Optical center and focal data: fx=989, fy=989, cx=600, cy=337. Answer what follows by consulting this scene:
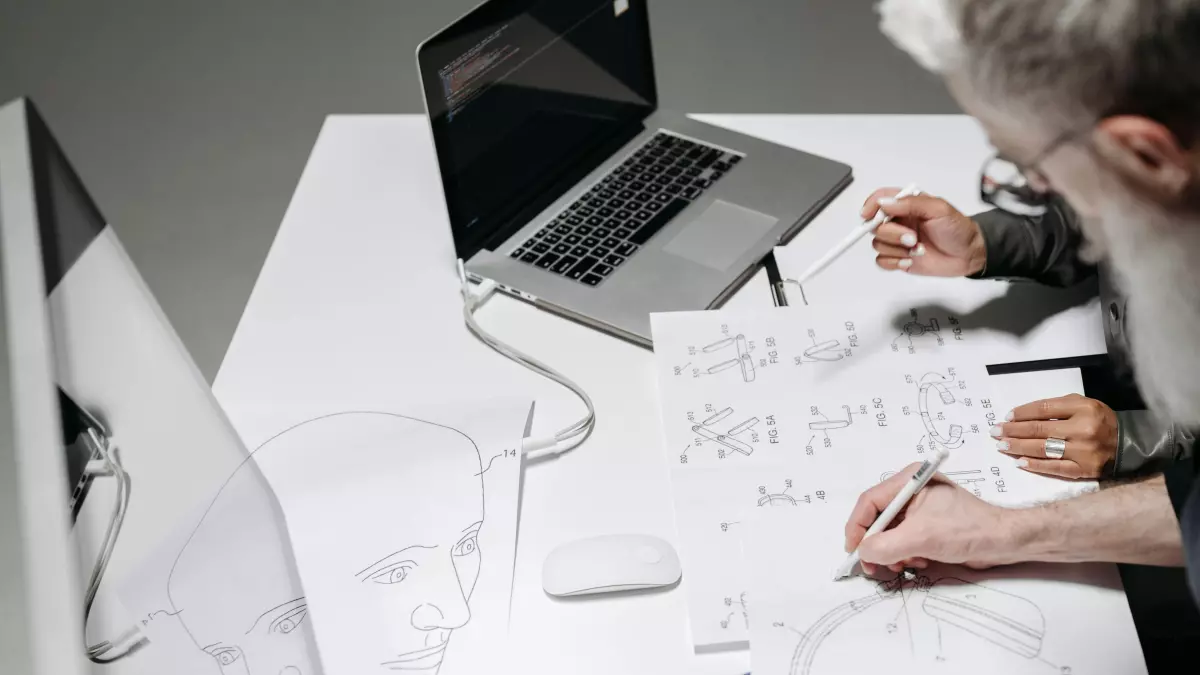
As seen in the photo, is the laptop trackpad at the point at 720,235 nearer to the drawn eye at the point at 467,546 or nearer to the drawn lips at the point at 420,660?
the drawn eye at the point at 467,546

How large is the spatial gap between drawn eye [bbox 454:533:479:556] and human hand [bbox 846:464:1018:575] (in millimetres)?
314

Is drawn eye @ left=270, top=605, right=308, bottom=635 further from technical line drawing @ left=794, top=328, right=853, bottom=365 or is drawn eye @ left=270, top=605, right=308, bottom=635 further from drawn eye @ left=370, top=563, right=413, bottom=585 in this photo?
technical line drawing @ left=794, top=328, right=853, bottom=365

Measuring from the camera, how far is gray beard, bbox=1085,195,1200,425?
0.64 meters

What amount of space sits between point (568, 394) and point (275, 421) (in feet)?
0.96

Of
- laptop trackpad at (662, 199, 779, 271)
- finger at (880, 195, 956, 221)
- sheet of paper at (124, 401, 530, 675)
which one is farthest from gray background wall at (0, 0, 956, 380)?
sheet of paper at (124, 401, 530, 675)

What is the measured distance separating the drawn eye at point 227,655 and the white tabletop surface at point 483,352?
12 centimetres

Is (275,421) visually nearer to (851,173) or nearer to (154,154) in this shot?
(851,173)

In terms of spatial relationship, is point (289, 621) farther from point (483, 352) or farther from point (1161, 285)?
point (1161, 285)

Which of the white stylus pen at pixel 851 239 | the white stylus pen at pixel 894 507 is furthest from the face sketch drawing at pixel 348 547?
the white stylus pen at pixel 851 239

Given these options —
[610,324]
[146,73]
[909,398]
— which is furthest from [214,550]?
[146,73]

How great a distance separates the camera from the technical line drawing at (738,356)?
988mm

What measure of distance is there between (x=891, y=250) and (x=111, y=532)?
2.59ft

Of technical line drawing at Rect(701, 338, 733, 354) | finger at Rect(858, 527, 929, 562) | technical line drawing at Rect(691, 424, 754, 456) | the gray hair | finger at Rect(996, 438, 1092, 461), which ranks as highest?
the gray hair

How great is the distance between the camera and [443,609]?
32.0 inches
